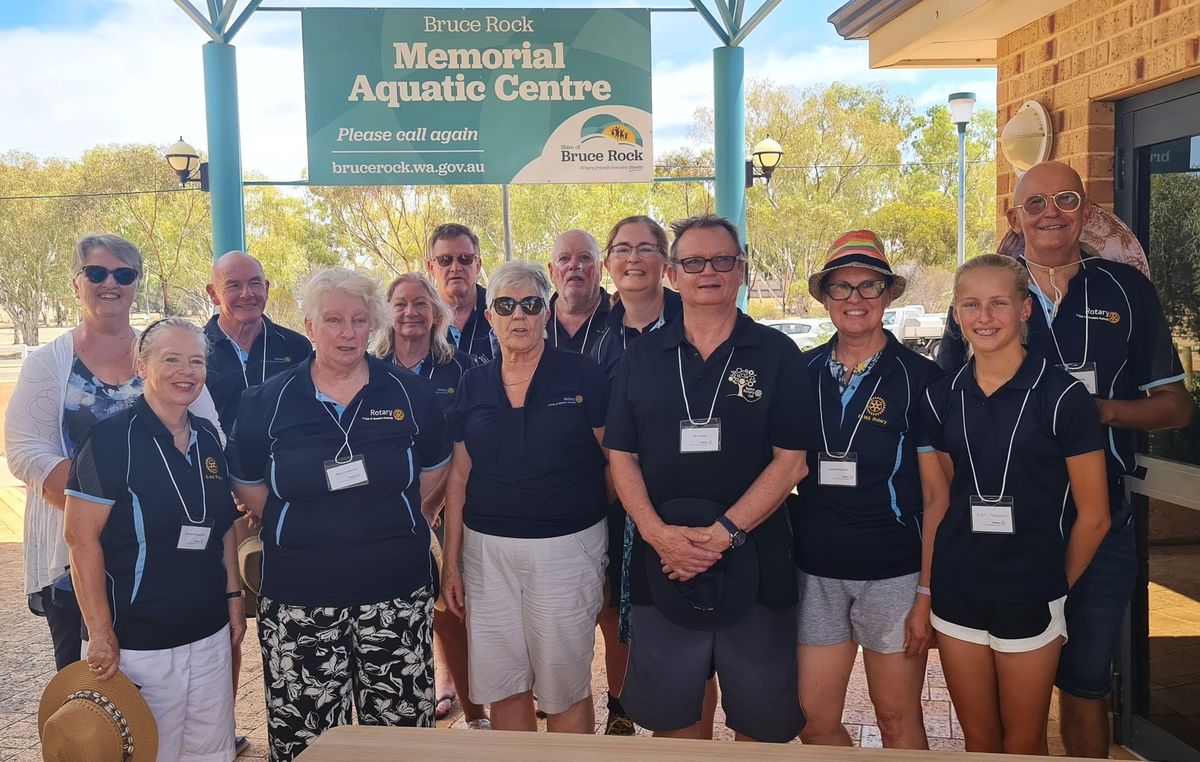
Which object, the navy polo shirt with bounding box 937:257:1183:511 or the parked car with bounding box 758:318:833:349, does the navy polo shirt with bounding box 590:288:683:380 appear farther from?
the parked car with bounding box 758:318:833:349

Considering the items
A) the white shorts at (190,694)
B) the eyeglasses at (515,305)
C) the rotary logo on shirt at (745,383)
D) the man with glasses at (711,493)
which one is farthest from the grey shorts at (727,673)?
the white shorts at (190,694)

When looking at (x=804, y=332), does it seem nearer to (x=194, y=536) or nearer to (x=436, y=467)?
(x=436, y=467)

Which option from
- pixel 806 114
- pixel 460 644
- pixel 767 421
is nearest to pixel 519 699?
pixel 460 644

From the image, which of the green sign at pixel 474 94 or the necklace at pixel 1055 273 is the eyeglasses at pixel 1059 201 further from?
the green sign at pixel 474 94

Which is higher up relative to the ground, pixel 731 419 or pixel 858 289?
pixel 858 289

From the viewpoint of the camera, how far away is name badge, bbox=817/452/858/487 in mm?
2752

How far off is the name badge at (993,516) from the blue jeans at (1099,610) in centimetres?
58

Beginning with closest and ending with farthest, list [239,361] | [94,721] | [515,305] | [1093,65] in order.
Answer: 1. [94,721]
2. [515,305]
3. [1093,65]
4. [239,361]

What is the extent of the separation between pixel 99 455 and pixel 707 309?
1896 millimetres

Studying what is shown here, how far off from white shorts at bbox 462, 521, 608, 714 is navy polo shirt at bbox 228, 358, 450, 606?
0.23 meters

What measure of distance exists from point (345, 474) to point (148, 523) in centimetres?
59

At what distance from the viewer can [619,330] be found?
372cm

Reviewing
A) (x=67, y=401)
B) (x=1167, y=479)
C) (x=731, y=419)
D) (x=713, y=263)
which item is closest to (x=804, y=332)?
(x=1167, y=479)

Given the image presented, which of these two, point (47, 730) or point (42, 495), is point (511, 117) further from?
point (47, 730)
